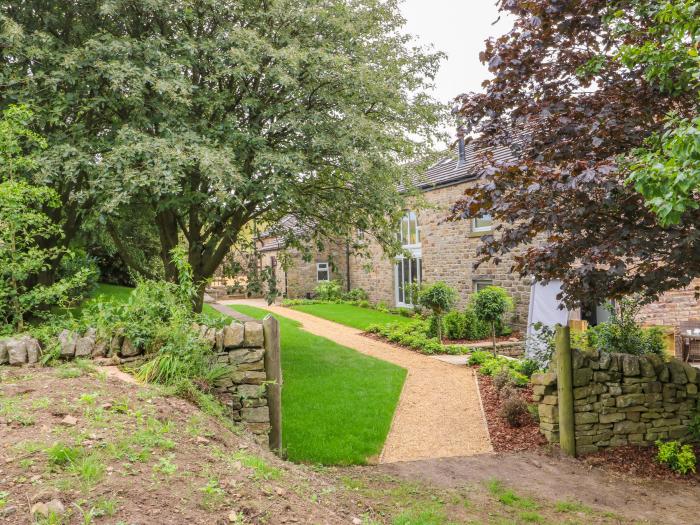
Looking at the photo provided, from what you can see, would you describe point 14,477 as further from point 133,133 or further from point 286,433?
point 133,133

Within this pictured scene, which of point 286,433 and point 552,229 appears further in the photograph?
point 286,433

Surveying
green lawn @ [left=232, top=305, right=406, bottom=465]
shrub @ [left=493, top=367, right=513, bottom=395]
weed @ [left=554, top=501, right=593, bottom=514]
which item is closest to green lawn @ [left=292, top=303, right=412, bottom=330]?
green lawn @ [left=232, top=305, right=406, bottom=465]

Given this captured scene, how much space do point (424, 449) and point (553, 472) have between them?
174 centimetres

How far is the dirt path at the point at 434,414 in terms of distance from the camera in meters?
7.41

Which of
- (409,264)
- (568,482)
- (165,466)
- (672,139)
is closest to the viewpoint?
(165,466)

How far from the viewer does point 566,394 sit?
23.8 ft

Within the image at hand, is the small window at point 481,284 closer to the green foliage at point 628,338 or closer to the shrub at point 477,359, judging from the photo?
the shrub at point 477,359

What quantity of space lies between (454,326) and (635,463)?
898 cm

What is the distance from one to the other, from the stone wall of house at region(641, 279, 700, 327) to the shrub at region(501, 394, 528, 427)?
5606 mm

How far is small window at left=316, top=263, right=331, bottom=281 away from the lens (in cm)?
3033

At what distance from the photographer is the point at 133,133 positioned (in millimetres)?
7637

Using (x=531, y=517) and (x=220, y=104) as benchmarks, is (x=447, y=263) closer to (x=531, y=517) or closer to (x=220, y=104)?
(x=220, y=104)

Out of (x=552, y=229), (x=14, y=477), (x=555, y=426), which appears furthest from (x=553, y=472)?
(x=14, y=477)

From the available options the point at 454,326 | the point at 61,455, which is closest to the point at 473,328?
the point at 454,326
